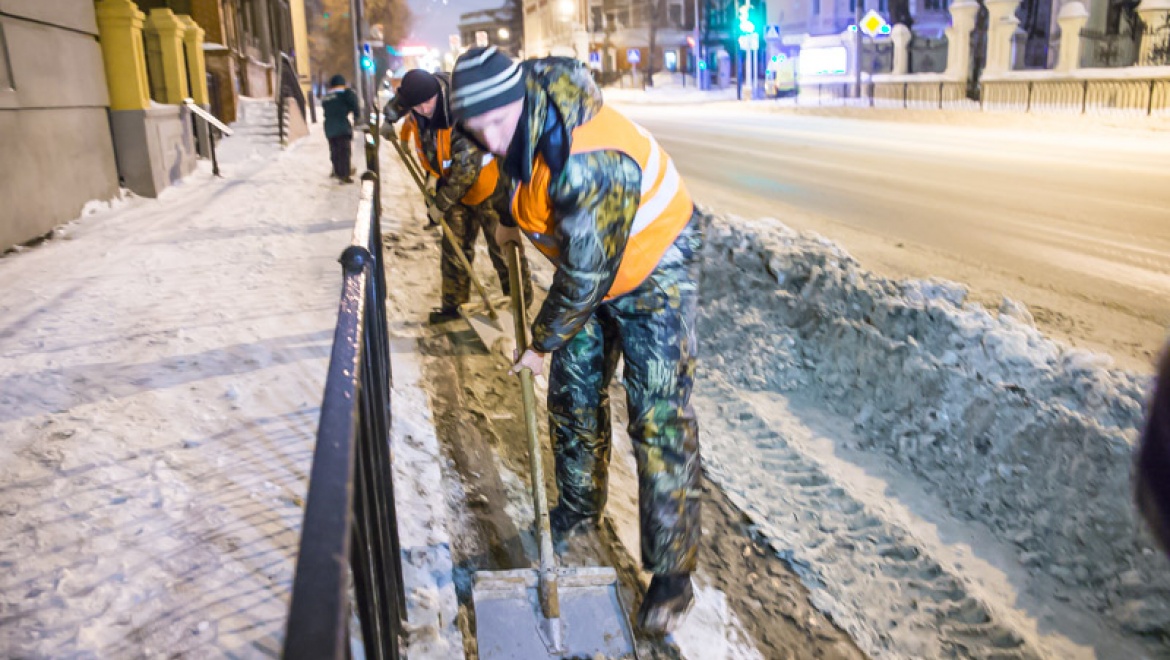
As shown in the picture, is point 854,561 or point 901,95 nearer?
point 854,561

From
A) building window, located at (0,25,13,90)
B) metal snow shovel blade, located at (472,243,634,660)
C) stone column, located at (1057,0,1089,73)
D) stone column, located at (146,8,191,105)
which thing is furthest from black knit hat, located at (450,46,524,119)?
stone column, located at (1057,0,1089,73)

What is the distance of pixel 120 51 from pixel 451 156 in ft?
24.9

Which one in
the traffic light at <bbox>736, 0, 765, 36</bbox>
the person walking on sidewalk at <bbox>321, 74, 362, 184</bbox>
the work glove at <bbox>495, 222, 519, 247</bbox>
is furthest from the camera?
the traffic light at <bbox>736, 0, 765, 36</bbox>

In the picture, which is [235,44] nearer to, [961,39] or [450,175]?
[961,39]

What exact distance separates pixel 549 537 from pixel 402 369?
7.92 ft

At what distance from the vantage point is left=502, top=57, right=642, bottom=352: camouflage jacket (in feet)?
7.66

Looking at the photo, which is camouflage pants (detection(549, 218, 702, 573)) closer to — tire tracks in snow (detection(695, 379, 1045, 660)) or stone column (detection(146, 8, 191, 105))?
tire tracks in snow (detection(695, 379, 1045, 660))

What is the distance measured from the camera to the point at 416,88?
5.32 meters

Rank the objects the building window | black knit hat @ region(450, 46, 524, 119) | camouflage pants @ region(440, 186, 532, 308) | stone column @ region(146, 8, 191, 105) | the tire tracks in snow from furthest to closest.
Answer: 1. stone column @ region(146, 8, 191, 105)
2. the building window
3. camouflage pants @ region(440, 186, 532, 308)
4. the tire tracks in snow
5. black knit hat @ region(450, 46, 524, 119)

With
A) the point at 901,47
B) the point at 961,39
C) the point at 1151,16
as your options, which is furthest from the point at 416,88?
the point at 901,47

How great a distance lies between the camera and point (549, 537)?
295 centimetres

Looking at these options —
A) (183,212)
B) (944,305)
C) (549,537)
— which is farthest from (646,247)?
(183,212)

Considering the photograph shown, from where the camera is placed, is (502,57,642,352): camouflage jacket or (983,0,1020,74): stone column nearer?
(502,57,642,352): camouflage jacket

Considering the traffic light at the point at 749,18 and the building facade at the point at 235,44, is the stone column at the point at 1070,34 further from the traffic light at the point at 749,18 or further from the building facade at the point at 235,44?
the traffic light at the point at 749,18
